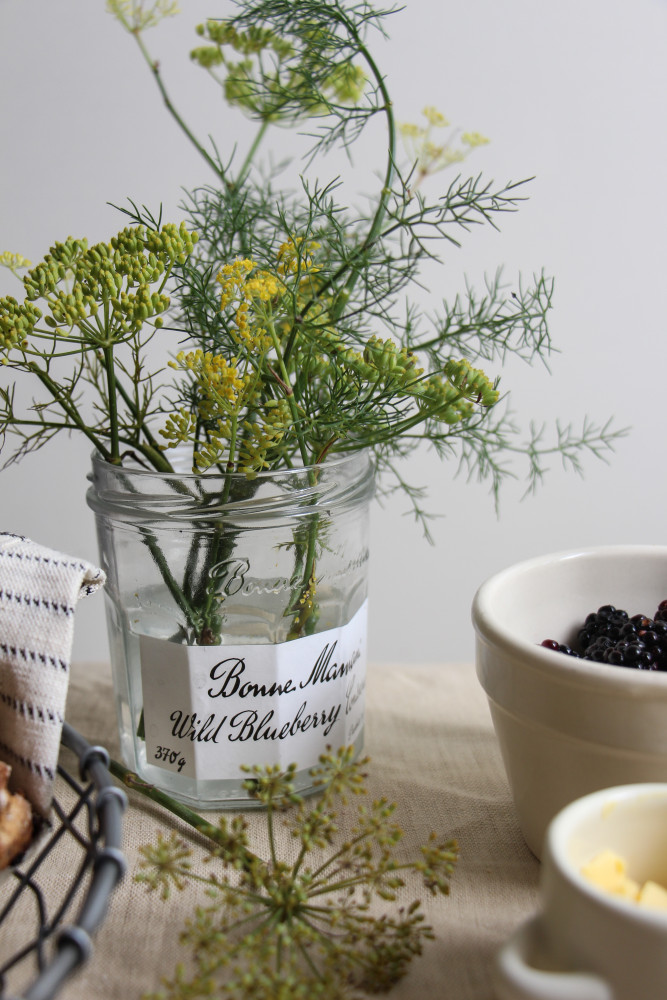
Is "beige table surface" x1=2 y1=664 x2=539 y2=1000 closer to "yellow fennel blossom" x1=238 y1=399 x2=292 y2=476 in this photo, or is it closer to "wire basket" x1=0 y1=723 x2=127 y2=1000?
"wire basket" x1=0 y1=723 x2=127 y2=1000

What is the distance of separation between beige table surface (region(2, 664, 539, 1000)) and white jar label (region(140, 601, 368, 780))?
4 cm

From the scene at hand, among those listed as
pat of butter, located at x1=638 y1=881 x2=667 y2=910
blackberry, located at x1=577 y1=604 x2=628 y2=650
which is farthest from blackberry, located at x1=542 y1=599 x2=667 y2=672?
pat of butter, located at x1=638 y1=881 x2=667 y2=910

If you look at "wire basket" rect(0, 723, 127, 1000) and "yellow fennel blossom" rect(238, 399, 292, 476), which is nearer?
"wire basket" rect(0, 723, 127, 1000)

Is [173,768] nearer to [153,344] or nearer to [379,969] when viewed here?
[379,969]

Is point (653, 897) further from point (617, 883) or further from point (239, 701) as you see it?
point (239, 701)

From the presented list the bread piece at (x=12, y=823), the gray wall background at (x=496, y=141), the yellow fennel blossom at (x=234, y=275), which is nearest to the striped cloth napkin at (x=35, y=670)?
the bread piece at (x=12, y=823)

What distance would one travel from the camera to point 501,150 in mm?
721

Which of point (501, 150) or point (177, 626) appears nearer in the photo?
point (177, 626)

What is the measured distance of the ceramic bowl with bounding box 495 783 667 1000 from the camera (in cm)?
27

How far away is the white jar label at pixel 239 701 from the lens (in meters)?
0.43

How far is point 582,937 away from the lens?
0.91 ft

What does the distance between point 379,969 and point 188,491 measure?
8.5 inches

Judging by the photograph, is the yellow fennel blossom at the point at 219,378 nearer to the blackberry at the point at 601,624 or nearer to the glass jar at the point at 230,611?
the glass jar at the point at 230,611

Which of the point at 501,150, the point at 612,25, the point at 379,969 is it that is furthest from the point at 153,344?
the point at 379,969
